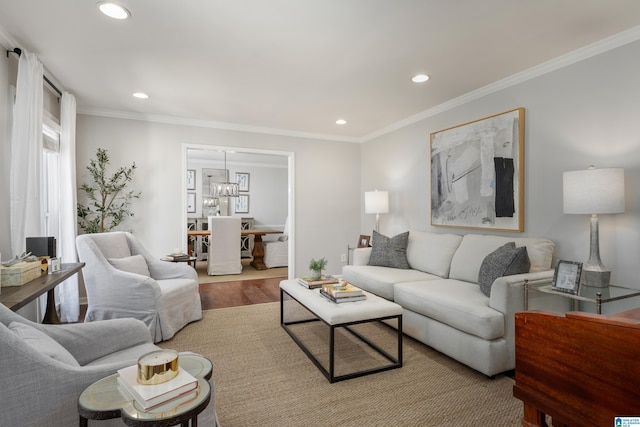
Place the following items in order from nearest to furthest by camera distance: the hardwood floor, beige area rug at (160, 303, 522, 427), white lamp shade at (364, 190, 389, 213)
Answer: beige area rug at (160, 303, 522, 427) < the hardwood floor < white lamp shade at (364, 190, 389, 213)

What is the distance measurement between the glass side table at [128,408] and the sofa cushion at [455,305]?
1.88 m

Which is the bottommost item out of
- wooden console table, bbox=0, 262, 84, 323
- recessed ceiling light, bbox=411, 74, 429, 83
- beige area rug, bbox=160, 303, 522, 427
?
beige area rug, bbox=160, 303, 522, 427

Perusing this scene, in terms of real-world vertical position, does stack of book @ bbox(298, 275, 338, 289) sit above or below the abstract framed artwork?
below

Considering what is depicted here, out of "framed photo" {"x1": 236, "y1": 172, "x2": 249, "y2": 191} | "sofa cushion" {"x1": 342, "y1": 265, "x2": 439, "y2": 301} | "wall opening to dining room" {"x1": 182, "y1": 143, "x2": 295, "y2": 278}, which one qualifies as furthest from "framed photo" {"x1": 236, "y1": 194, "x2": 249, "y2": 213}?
"sofa cushion" {"x1": 342, "y1": 265, "x2": 439, "y2": 301}

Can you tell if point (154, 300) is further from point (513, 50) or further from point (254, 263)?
point (254, 263)

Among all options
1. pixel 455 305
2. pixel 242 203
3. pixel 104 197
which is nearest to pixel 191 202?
pixel 242 203

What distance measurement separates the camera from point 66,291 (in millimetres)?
3521

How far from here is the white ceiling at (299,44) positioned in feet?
6.95

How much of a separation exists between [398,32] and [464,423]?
8.25 feet

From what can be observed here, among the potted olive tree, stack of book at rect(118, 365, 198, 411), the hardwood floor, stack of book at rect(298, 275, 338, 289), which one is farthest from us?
the hardwood floor

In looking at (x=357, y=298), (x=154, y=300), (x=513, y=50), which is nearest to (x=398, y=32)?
(x=513, y=50)

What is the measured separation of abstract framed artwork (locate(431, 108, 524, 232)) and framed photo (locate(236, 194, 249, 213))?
594 cm

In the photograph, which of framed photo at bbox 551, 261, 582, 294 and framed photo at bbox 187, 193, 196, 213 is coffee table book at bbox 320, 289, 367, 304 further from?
framed photo at bbox 187, 193, 196, 213

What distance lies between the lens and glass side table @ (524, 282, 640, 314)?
2.07 m
